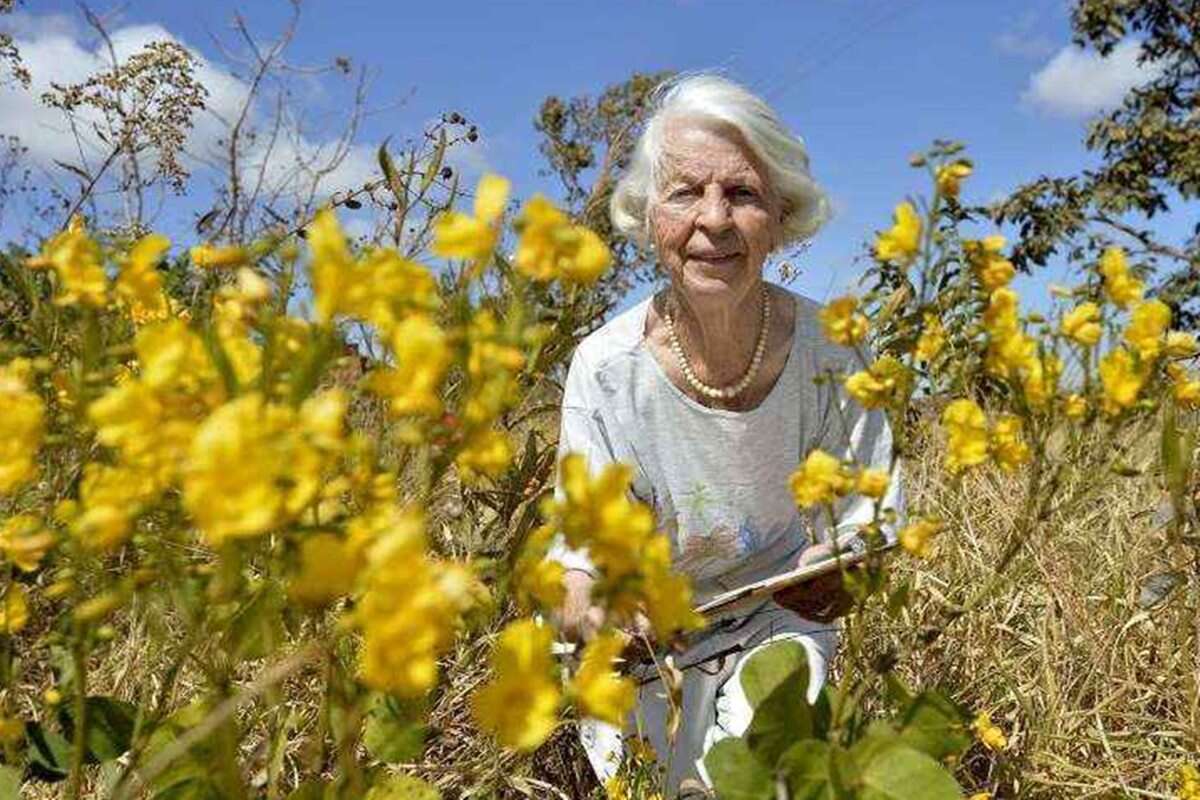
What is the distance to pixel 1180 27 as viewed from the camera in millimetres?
9164

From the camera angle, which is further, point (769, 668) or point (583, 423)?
point (583, 423)

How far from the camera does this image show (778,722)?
133cm

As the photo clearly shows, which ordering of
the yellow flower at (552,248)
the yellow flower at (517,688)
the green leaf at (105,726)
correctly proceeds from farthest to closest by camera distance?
the green leaf at (105,726)
the yellow flower at (552,248)
the yellow flower at (517,688)

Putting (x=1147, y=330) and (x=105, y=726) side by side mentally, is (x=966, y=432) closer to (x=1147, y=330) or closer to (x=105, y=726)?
(x=1147, y=330)

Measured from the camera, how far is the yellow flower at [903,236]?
1.29 meters

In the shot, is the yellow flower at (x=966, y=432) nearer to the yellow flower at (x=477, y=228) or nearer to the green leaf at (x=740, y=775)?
the green leaf at (x=740, y=775)

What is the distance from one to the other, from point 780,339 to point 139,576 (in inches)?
74.6

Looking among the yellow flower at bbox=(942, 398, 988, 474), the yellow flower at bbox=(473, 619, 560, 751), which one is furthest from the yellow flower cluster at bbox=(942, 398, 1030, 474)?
the yellow flower at bbox=(473, 619, 560, 751)

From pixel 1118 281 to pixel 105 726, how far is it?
130 centimetres

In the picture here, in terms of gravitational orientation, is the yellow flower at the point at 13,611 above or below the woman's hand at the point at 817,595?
above

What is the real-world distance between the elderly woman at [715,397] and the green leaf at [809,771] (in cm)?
120

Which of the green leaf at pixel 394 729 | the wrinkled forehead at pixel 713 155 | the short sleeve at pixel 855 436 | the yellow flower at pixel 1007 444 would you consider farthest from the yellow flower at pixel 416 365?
the short sleeve at pixel 855 436

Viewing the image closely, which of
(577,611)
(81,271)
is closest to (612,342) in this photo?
(577,611)

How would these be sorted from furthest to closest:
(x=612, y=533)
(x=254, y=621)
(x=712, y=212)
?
1. (x=712, y=212)
2. (x=254, y=621)
3. (x=612, y=533)
